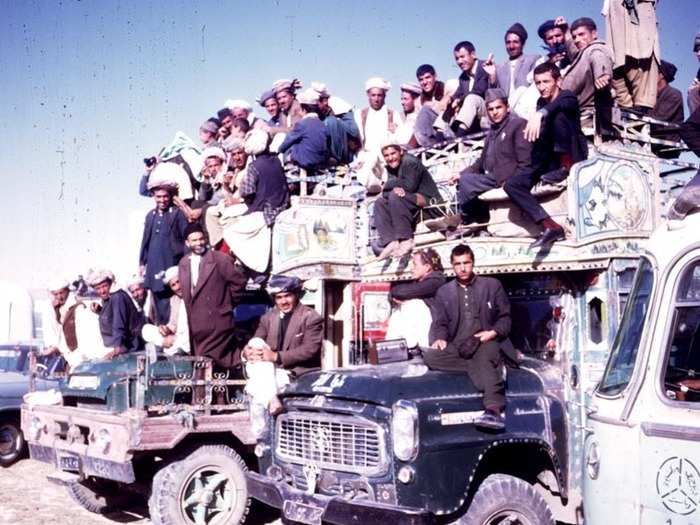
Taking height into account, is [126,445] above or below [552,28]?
below

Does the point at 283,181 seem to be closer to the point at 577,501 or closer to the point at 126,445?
the point at 126,445

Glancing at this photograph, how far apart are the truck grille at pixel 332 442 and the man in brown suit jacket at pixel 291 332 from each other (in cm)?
88

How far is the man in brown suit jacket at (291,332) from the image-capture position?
23.1ft

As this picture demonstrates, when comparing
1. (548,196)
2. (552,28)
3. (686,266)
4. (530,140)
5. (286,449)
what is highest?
(552,28)

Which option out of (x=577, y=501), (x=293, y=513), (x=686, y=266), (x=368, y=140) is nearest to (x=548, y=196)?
(x=577, y=501)

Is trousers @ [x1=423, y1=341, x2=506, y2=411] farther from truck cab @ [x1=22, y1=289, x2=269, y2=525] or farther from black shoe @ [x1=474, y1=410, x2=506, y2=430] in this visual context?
truck cab @ [x1=22, y1=289, x2=269, y2=525]

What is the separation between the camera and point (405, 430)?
522 cm

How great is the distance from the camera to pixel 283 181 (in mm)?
10172

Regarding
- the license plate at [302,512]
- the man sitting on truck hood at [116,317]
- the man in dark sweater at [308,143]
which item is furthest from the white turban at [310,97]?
the license plate at [302,512]

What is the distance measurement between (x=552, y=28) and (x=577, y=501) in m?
6.35

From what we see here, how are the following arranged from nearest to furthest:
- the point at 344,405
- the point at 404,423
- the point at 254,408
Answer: the point at 404,423, the point at 344,405, the point at 254,408

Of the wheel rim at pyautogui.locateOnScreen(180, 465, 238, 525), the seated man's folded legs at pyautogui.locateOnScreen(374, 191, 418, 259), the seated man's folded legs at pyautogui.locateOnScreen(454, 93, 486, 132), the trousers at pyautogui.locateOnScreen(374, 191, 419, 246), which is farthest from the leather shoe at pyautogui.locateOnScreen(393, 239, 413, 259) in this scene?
the wheel rim at pyautogui.locateOnScreen(180, 465, 238, 525)

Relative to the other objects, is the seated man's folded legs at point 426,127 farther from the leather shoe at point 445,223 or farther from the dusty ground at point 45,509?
the dusty ground at point 45,509

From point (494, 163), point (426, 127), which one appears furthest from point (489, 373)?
point (426, 127)
